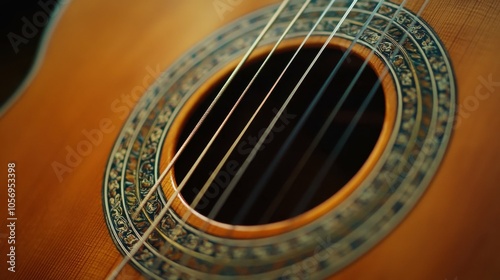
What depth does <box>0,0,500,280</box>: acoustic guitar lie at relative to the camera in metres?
0.58

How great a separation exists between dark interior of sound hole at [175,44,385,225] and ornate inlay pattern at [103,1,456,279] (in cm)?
5

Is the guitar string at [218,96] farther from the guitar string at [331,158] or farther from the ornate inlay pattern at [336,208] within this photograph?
the guitar string at [331,158]

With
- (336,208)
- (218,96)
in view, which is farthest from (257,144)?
(336,208)

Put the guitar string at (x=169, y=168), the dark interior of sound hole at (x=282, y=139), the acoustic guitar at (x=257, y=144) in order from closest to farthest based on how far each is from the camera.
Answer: the acoustic guitar at (x=257, y=144) → the guitar string at (x=169, y=168) → the dark interior of sound hole at (x=282, y=139)

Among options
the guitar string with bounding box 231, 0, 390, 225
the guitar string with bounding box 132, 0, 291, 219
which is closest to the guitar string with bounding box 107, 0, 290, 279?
the guitar string with bounding box 132, 0, 291, 219

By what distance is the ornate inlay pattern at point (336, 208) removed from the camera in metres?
0.58

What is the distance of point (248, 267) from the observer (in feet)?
1.98

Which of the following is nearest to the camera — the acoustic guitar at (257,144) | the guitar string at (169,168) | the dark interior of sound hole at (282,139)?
the acoustic guitar at (257,144)

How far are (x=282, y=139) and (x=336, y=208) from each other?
35cm

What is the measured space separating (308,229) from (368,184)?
0.09 meters

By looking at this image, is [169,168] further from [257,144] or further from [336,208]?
[336,208]

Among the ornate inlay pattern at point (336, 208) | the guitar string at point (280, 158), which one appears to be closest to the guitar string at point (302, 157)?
the guitar string at point (280, 158)

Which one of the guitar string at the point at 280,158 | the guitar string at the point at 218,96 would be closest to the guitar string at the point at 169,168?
the guitar string at the point at 218,96

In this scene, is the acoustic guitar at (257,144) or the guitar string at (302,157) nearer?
the acoustic guitar at (257,144)
